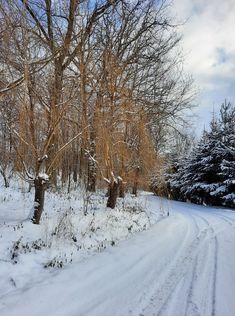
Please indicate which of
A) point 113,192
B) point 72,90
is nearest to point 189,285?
point 72,90

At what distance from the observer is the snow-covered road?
3803mm

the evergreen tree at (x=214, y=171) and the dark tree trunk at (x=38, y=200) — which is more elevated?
the evergreen tree at (x=214, y=171)

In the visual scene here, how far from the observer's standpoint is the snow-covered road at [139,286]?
3.80 m

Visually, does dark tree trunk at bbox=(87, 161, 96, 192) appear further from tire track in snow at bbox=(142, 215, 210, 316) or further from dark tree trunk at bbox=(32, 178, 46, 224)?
tire track in snow at bbox=(142, 215, 210, 316)

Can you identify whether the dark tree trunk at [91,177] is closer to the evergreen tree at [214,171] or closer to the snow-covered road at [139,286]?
the snow-covered road at [139,286]

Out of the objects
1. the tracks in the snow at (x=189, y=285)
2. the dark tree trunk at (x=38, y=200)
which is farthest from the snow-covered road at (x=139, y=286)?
the dark tree trunk at (x=38, y=200)

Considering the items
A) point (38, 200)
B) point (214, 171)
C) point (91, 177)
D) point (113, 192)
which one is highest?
point (214, 171)

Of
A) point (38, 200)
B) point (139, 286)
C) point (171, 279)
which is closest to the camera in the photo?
point (139, 286)

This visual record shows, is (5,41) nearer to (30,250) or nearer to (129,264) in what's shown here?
(30,250)

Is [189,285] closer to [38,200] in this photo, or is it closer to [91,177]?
[38,200]

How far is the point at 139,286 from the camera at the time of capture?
4.56 meters

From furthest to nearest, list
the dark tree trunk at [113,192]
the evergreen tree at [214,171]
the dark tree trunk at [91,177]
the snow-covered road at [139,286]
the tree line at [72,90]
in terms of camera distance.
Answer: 1. the evergreen tree at [214,171]
2. the dark tree trunk at [91,177]
3. the dark tree trunk at [113,192]
4. the tree line at [72,90]
5. the snow-covered road at [139,286]

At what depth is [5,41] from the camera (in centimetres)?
653

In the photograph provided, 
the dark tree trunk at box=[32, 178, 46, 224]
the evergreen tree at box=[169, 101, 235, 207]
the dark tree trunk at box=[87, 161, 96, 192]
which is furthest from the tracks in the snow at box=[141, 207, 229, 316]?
the evergreen tree at box=[169, 101, 235, 207]
